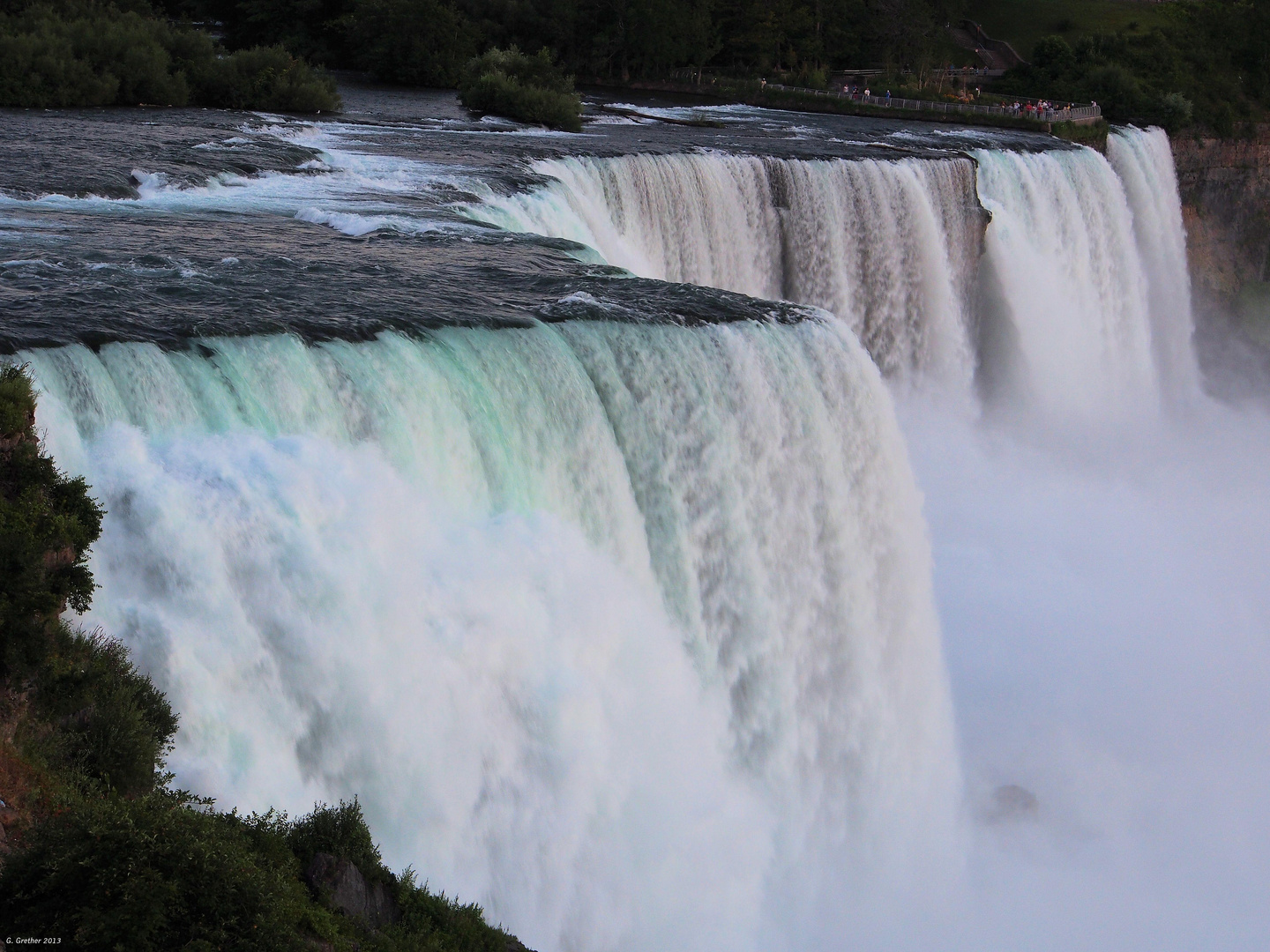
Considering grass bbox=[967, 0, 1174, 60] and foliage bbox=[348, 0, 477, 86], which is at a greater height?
grass bbox=[967, 0, 1174, 60]

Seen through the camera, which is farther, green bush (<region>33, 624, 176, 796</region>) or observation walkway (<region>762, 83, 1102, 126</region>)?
observation walkway (<region>762, 83, 1102, 126</region>)

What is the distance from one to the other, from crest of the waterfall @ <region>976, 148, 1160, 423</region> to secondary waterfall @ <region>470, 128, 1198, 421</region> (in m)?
0.04

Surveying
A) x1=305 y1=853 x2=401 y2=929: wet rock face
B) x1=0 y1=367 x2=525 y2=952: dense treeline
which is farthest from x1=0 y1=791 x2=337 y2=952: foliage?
x1=305 y1=853 x2=401 y2=929: wet rock face

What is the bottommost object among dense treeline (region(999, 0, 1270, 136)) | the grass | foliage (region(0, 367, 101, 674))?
foliage (region(0, 367, 101, 674))

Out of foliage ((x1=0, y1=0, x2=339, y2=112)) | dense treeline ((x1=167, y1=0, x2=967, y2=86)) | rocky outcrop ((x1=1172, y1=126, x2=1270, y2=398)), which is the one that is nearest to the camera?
foliage ((x1=0, y1=0, x2=339, y2=112))

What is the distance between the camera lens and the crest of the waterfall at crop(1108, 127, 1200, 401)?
3384 centimetres

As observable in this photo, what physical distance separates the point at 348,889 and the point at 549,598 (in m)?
3.71

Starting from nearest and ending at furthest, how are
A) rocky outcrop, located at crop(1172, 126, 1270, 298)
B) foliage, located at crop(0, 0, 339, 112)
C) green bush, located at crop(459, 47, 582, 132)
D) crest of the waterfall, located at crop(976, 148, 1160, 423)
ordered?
crest of the waterfall, located at crop(976, 148, 1160, 423) → foliage, located at crop(0, 0, 339, 112) → green bush, located at crop(459, 47, 582, 132) → rocky outcrop, located at crop(1172, 126, 1270, 298)

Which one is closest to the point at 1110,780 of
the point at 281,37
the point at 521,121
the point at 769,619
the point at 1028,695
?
the point at 1028,695

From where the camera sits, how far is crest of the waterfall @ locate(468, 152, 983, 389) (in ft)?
68.9

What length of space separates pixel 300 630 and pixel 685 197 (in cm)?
1454

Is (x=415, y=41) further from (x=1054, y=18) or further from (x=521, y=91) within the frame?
(x=1054, y=18)

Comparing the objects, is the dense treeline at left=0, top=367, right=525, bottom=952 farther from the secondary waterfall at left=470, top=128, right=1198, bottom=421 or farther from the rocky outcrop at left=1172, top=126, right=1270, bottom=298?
the rocky outcrop at left=1172, top=126, right=1270, bottom=298

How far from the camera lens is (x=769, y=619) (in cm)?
1339
